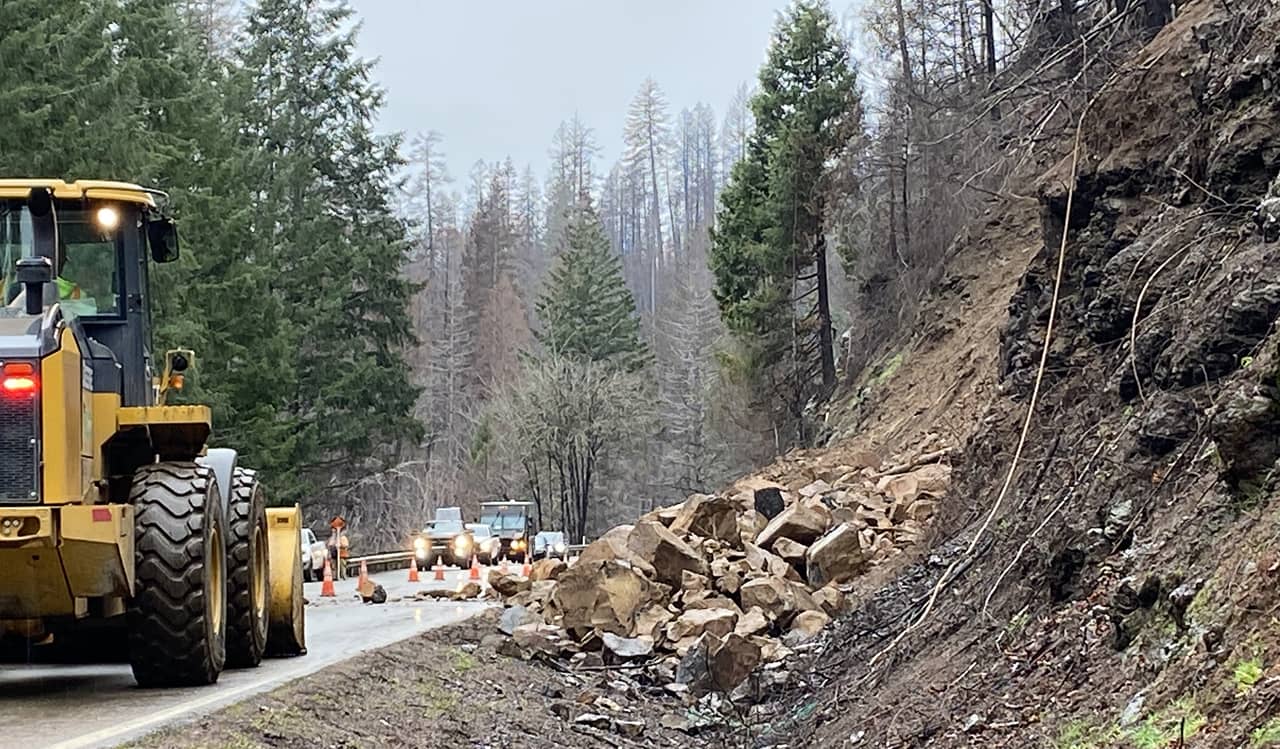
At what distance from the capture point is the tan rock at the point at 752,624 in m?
16.2

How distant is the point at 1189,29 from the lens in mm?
11742

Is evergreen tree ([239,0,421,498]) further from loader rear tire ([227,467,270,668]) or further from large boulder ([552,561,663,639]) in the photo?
loader rear tire ([227,467,270,668])

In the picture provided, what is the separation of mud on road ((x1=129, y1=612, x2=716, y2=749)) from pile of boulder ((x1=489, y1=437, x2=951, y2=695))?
797mm

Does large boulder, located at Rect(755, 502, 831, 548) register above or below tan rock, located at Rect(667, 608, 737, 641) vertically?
above

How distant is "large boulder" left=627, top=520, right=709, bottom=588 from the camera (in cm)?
1745

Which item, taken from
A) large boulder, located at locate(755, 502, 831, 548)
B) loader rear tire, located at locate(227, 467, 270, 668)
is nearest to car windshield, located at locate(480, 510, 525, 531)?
large boulder, located at locate(755, 502, 831, 548)

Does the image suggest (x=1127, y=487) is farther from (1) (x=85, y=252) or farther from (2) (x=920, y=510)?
(2) (x=920, y=510)

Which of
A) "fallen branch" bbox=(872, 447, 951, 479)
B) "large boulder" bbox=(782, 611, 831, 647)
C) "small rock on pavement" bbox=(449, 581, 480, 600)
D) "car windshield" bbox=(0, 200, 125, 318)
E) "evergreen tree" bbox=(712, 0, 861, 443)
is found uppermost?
"evergreen tree" bbox=(712, 0, 861, 443)

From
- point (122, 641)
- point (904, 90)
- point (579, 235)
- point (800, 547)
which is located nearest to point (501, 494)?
point (579, 235)

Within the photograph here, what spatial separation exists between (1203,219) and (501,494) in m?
57.7

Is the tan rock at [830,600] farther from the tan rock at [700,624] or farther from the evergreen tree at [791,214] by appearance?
the evergreen tree at [791,214]

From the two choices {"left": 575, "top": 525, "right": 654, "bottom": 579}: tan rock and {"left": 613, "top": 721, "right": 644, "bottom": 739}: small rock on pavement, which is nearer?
{"left": 613, "top": 721, "right": 644, "bottom": 739}: small rock on pavement

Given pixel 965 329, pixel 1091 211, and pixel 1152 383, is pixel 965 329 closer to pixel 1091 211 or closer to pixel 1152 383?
pixel 1091 211

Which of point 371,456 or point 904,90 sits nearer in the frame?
point 904,90
